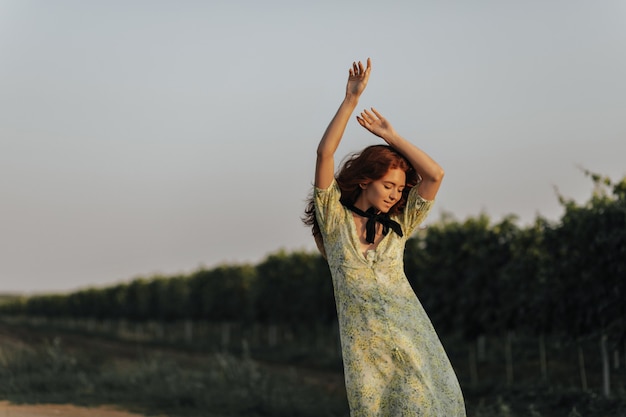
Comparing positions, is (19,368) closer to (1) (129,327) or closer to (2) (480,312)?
(2) (480,312)

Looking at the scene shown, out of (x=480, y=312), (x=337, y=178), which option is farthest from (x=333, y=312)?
(x=337, y=178)

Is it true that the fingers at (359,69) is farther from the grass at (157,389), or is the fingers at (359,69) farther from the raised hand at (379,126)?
the grass at (157,389)

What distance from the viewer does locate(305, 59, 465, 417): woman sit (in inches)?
161

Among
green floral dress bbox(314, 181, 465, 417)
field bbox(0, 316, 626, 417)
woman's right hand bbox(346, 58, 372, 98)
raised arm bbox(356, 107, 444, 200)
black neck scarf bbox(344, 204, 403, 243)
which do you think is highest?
woman's right hand bbox(346, 58, 372, 98)

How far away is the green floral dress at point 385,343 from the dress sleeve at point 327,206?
0.10 meters

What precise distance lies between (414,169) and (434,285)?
63.3 feet

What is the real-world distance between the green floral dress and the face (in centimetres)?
19

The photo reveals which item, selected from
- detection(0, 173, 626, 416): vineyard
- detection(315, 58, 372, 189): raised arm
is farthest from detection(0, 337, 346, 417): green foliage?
detection(315, 58, 372, 189): raised arm

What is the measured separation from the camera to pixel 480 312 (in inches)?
805

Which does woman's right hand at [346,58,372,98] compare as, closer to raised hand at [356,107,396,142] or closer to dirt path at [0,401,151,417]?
raised hand at [356,107,396,142]

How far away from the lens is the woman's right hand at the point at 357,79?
417cm

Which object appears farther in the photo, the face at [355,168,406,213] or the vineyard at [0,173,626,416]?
the vineyard at [0,173,626,416]

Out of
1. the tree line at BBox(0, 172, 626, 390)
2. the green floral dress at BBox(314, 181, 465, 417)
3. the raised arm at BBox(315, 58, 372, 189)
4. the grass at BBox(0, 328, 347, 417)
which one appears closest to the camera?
the green floral dress at BBox(314, 181, 465, 417)

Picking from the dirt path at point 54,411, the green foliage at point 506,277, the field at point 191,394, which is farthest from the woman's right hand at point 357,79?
the green foliage at point 506,277
